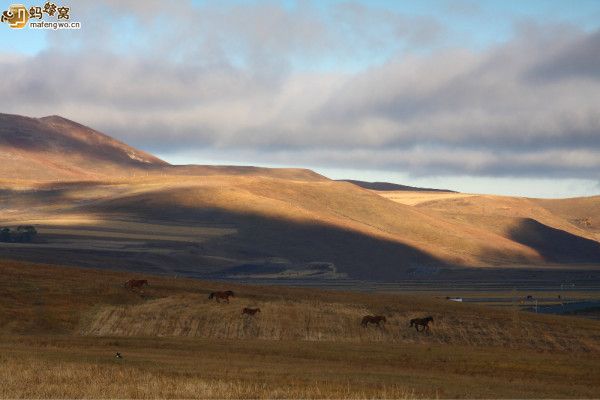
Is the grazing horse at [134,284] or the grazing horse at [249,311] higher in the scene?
the grazing horse at [134,284]

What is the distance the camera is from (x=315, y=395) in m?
35.1

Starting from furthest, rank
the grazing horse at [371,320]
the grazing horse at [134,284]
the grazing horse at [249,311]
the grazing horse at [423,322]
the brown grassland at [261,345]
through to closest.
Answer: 1. the grazing horse at [134,284]
2. the grazing horse at [249,311]
3. the grazing horse at [371,320]
4. the grazing horse at [423,322]
5. the brown grassland at [261,345]

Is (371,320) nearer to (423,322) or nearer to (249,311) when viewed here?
(423,322)

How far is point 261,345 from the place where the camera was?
2479 inches

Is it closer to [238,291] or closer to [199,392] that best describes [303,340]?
[238,291]

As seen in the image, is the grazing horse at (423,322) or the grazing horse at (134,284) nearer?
the grazing horse at (423,322)

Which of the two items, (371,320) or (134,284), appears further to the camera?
(134,284)

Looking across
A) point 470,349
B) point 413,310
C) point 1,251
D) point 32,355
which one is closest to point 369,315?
point 413,310

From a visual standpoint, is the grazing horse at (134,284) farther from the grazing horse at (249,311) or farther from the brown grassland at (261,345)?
the grazing horse at (249,311)

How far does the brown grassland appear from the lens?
38250mm

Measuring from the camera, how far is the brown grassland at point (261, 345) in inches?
1506

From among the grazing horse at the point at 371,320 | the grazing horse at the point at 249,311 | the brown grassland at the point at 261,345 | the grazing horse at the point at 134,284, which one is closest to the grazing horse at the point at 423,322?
the brown grassland at the point at 261,345

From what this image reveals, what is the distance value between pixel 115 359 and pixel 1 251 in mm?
140321

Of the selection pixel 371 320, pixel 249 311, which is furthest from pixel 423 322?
pixel 249 311
